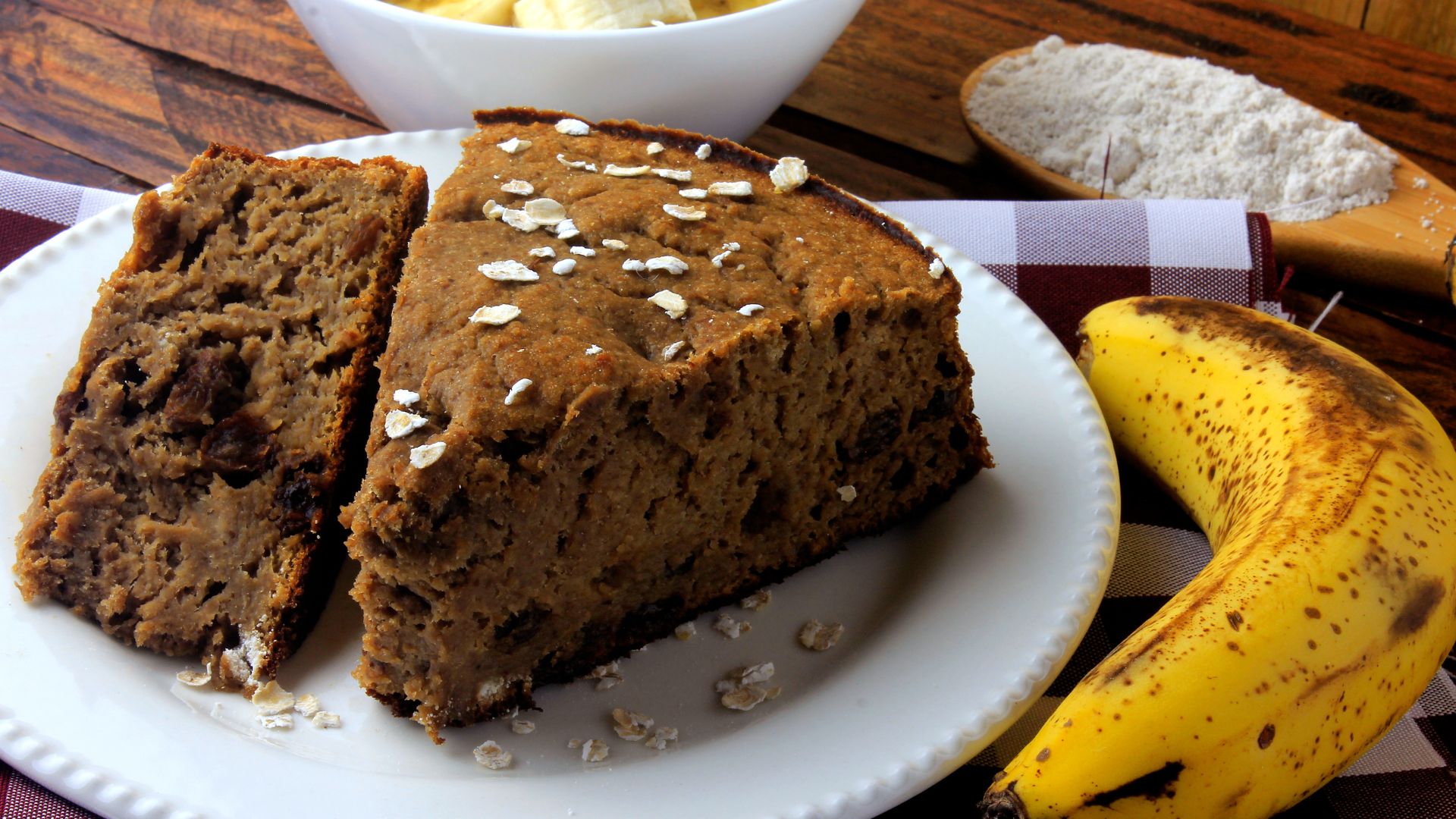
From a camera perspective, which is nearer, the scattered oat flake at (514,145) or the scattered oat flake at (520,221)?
the scattered oat flake at (520,221)

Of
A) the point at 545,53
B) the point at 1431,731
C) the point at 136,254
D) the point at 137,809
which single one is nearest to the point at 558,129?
the point at 545,53

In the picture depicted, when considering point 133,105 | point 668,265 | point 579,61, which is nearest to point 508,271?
Result: point 668,265

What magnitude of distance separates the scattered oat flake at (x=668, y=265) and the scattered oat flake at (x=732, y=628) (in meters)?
0.59

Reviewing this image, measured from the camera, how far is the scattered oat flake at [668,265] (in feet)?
6.66

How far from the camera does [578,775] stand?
70.0 inches

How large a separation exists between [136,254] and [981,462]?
5.18 feet

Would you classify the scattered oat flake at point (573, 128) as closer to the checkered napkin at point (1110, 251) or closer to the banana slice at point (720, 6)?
the banana slice at point (720, 6)

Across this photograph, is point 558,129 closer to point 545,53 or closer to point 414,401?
point 545,53

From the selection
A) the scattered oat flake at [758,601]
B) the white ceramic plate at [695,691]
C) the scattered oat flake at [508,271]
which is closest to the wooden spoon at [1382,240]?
the white ceramic plate at [695,691]

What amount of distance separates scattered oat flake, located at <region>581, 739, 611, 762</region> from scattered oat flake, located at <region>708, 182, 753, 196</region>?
1.00 metres

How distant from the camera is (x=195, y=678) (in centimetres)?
188

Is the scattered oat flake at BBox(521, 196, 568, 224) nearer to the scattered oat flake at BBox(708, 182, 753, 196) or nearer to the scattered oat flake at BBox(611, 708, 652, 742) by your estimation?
the scattered oat flake at BBox(708, 182, 753, 196)

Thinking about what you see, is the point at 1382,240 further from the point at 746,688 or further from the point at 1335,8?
the point at 1335,8

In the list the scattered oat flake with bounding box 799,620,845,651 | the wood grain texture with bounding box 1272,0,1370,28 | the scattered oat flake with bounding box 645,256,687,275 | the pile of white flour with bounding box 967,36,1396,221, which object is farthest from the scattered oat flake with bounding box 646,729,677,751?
the wood grain texture with bounding box 1272,0,1370,28
